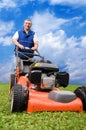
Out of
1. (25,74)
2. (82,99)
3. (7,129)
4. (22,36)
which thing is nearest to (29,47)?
(22,36)

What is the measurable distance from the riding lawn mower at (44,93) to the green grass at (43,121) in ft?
0.72

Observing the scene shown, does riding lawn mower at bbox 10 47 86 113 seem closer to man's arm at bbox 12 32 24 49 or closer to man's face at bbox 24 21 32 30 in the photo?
man's arm at bbox 12 32 24 49

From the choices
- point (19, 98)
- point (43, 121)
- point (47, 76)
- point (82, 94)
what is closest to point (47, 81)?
point (47, 76)

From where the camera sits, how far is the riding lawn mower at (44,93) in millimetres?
9195

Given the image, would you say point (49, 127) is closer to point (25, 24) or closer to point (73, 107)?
point (73, 107)

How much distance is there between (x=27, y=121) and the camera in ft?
26.3

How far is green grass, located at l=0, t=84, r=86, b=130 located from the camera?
741 centimetres

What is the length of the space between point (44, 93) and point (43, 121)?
208 cm

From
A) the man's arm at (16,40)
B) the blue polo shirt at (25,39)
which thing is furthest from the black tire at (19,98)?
the blue polo shirt at (25,39)

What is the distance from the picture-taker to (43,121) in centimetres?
802

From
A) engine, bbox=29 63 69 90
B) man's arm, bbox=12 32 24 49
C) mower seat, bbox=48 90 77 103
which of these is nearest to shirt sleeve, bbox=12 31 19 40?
man's arm, bbox=12 32 24 49

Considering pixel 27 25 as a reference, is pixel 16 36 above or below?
A: below

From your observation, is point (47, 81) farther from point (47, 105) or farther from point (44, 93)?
point (47, 105)

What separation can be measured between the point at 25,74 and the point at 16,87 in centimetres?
190
